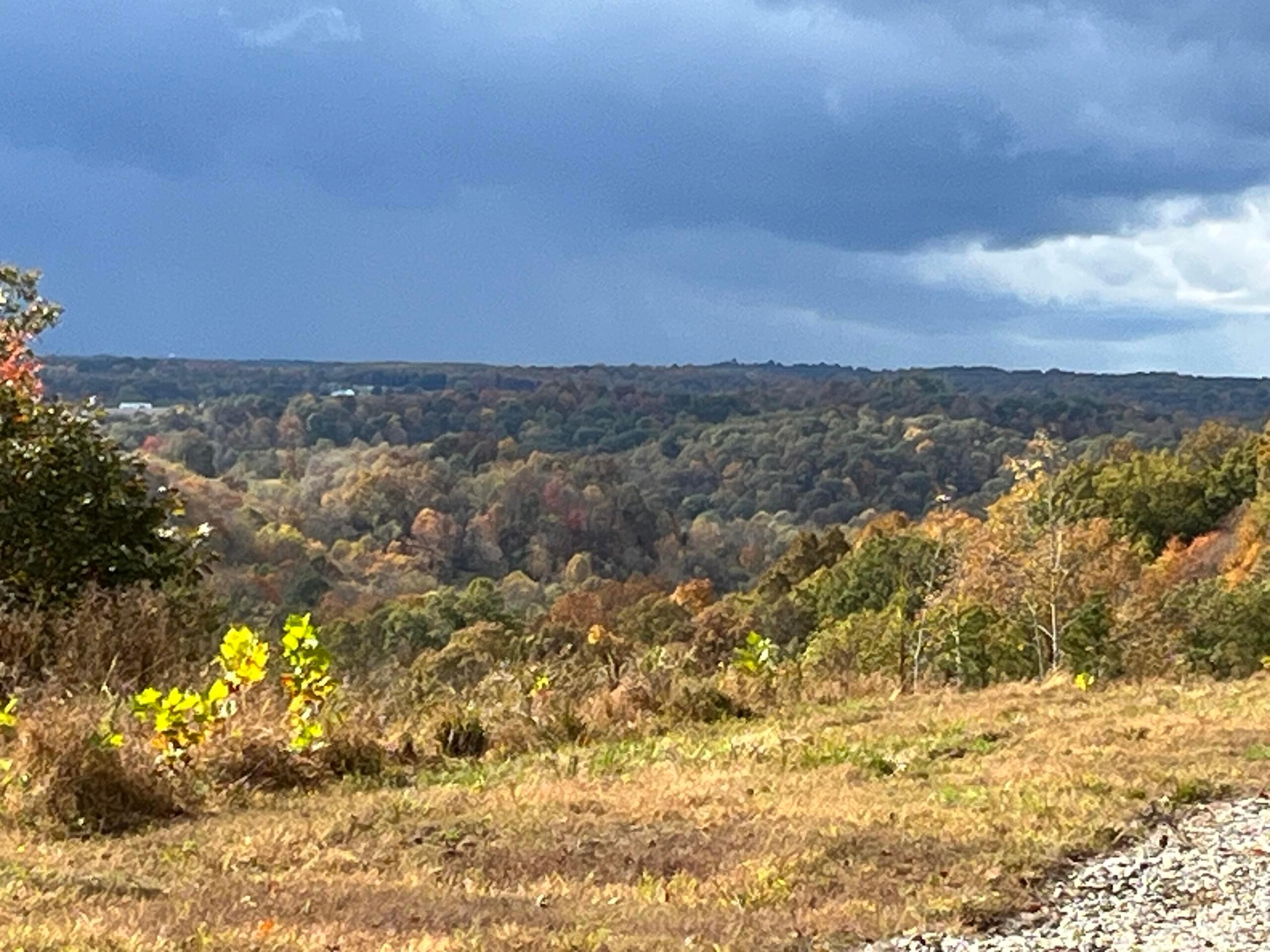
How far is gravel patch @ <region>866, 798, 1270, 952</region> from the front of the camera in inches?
182

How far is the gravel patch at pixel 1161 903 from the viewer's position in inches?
182

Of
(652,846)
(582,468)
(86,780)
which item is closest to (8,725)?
(86,780)

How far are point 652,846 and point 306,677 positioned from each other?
2958 mm

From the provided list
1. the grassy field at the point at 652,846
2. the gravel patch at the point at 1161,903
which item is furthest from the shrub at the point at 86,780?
Result: the gravel patch at the point at 1161,903

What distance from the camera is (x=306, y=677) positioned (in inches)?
333

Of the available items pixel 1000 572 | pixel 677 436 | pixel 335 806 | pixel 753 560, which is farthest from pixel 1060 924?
pixel 677 436

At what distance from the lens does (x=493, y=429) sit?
420 feet

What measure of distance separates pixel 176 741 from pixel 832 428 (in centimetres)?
11235

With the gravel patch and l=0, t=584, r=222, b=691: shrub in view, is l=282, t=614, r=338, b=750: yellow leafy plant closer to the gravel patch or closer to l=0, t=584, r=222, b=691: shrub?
l=0, t=584, r=222, b=691: shrub

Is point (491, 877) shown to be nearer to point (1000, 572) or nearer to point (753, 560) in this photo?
point (1000, 572)

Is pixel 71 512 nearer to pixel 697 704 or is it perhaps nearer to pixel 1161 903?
pixel 697 704

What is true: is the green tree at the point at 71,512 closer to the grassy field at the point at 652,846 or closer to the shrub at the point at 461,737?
the shrub at the point at 461,737

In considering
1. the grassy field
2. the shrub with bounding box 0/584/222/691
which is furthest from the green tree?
the grassy field

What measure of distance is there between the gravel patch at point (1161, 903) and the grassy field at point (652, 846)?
16 cm
